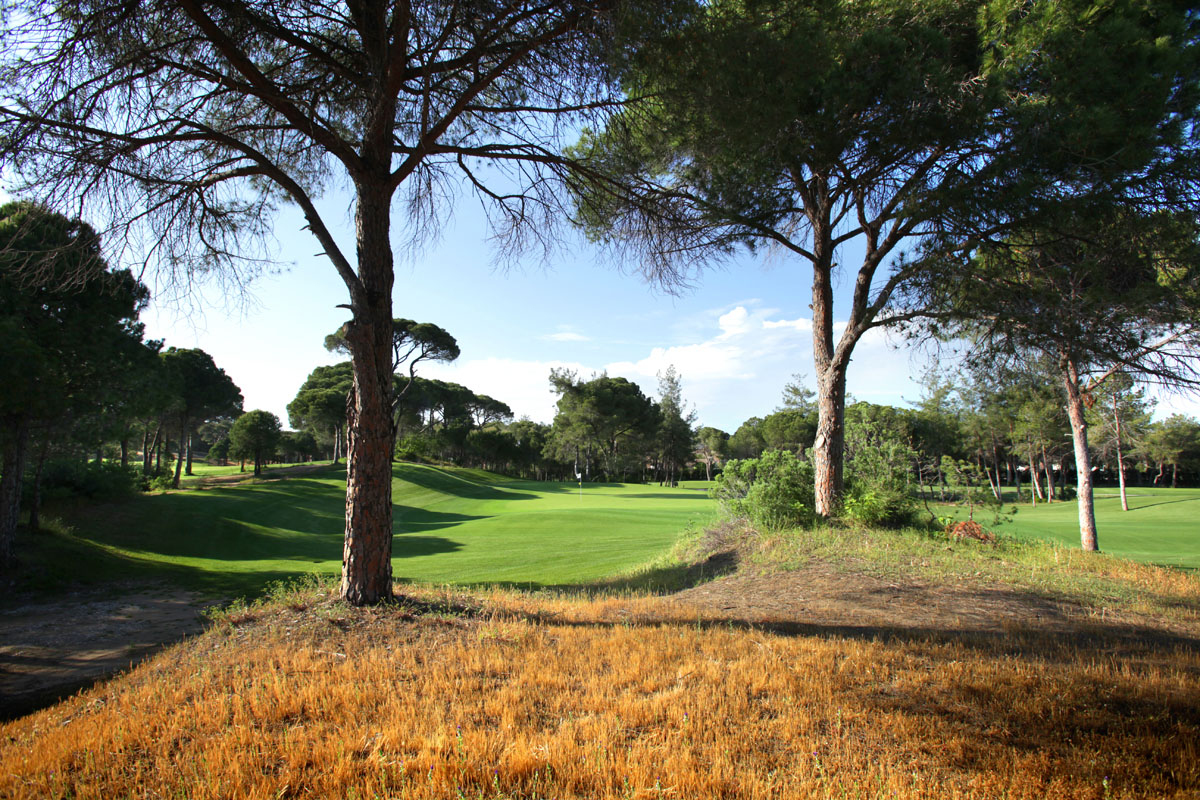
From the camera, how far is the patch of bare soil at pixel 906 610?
19.2ft

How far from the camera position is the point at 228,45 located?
18.6 feet

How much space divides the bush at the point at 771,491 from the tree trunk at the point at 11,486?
15218 millimetres

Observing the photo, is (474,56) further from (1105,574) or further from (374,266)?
(1105,574)

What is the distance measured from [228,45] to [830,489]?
11166mm

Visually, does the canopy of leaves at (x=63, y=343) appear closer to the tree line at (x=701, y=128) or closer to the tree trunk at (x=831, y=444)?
the tree line at (x=701, y=128)

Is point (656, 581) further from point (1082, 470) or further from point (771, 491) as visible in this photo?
point (1082, 470)

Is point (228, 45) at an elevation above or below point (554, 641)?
above

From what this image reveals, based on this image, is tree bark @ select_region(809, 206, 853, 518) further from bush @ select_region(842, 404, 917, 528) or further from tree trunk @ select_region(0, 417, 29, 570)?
tree trunk @ select_region(0, 417, 29, 570)

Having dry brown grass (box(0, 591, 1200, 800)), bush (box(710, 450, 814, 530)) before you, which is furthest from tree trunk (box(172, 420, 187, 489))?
dry brown grass (box(0, 591, 1200, 800))

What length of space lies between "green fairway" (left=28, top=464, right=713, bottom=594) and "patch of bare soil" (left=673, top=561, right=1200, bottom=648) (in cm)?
485

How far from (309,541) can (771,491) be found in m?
16.3

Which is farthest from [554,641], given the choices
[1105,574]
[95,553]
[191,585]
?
[95,553]

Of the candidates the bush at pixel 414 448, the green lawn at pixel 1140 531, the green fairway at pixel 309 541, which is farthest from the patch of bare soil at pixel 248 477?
the green lawn at pixel 1140 531

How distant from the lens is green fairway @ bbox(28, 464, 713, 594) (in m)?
13.0
